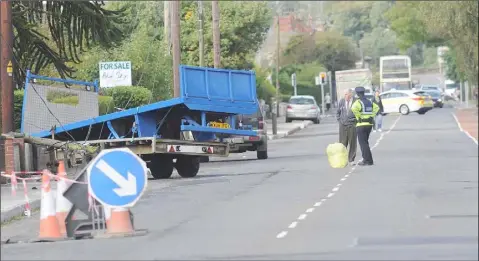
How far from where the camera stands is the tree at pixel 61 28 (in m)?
28.2

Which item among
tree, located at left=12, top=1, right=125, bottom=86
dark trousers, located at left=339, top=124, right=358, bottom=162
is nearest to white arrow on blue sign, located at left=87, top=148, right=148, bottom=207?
dark trousers, located at left=339, top=124, right=358, bottom=162

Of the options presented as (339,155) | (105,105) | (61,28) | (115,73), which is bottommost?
(339,155)

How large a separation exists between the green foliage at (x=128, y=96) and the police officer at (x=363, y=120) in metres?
10.8

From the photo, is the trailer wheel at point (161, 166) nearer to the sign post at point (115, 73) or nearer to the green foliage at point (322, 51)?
the sign post at point (115, 73)

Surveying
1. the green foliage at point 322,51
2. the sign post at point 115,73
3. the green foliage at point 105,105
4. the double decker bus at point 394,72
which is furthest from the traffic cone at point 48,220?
the green foliage at point 322,51

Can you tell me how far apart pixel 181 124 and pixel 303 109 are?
39595mm

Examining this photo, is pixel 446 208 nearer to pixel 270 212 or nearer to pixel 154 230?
pixel 270 212

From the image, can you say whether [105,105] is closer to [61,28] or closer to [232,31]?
[61,28]

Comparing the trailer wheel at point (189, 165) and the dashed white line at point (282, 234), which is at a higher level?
the trailer wheel at point (189, 165)

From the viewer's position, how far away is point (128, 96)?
1389 inches

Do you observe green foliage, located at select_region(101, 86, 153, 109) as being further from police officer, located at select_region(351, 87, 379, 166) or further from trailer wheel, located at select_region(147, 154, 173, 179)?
police officer, located at select_region(351, 87, 379, 166)

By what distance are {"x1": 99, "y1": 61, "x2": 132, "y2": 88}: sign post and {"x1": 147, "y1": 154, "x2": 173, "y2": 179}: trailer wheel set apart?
29.1 ft

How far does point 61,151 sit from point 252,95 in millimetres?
4569

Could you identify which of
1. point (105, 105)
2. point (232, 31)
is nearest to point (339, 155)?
point (105, 105)
